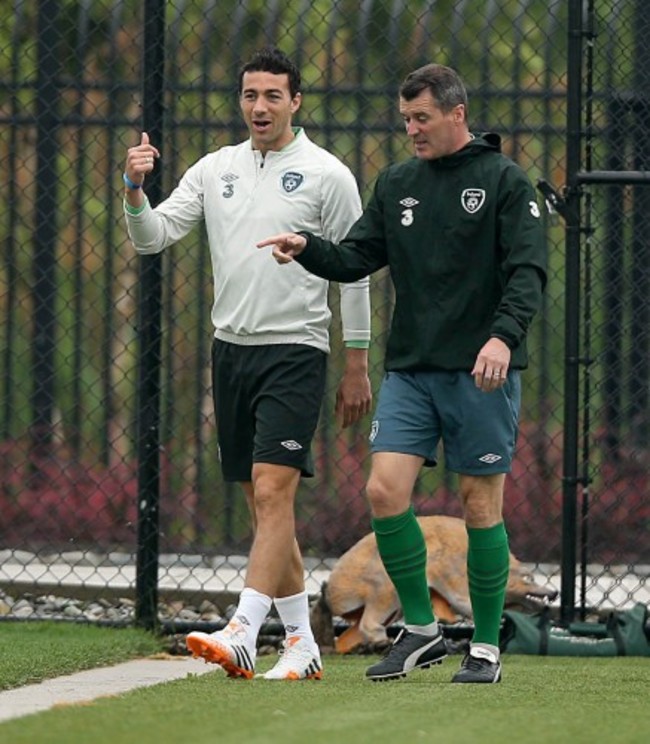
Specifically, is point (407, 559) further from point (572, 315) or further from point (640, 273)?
point (640, 273)

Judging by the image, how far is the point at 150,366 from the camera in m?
7.28

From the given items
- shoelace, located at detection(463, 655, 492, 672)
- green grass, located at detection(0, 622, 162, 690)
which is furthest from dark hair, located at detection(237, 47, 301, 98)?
green grass, located at detection(0, 622, 162, 690)

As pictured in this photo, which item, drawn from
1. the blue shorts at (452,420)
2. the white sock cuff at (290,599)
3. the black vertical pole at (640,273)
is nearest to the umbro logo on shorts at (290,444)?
the blue shorts at (452,420)

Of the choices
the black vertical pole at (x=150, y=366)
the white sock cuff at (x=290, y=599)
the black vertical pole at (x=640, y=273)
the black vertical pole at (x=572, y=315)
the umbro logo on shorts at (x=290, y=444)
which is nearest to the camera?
the umbro logo on shorts at (x=290, y=444)

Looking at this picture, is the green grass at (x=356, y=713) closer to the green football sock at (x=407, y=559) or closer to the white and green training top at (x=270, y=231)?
the green football sock at (x=407, y=559)

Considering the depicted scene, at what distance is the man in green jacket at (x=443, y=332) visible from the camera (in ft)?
18.4

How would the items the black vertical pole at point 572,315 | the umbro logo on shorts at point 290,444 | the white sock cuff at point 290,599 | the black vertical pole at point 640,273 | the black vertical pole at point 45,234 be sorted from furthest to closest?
the black vertical pole at point 45,234
the black vertical pole at point 640,273
the black vertical pole at point 572,315
the white sock cuff at point 290,599
the umbro logo on shorts at point 290,444

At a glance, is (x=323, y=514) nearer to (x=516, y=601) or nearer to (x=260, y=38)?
(x=516, y=601)

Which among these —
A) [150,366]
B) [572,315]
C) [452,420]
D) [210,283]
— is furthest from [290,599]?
[210,283]

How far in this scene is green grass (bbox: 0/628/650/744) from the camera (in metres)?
4.15

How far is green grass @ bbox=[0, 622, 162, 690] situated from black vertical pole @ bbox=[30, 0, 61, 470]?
1.75 meters

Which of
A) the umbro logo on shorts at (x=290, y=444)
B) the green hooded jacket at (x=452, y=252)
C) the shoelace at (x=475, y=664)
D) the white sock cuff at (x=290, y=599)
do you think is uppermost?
the green hooded jacket at (x=452, y=252)

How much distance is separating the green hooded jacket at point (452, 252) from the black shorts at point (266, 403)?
27 centimetres

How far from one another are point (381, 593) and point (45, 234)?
261 cm
